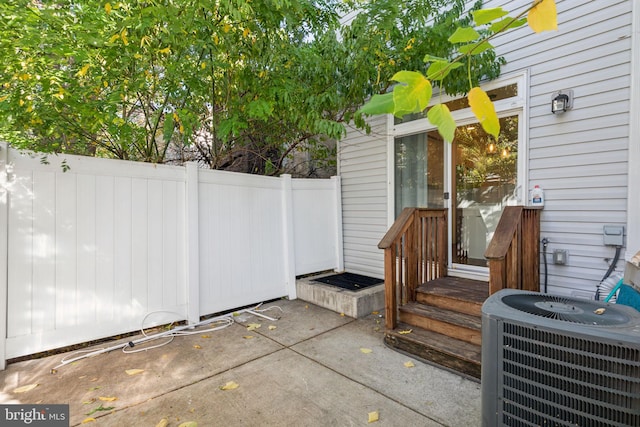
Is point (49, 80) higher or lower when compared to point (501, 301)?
higher

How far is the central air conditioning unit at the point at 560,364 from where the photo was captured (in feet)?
3.85

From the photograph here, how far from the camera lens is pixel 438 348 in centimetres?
268

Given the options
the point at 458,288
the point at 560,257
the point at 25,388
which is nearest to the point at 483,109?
the point at 458,288

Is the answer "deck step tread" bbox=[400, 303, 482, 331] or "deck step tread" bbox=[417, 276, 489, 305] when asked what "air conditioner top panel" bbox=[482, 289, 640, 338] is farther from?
"deck step tread" bbox=[417, 276, 489, 305]

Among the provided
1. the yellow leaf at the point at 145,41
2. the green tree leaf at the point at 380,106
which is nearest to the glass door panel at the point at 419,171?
the yellow leaf at the point at 145,41

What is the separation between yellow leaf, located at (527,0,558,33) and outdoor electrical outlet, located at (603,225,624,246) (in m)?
3.00

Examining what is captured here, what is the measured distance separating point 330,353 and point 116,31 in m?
3.48

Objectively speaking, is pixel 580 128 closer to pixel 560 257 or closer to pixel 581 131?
pixel 581 131

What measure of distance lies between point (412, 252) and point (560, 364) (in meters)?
2.15

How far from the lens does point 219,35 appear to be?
3062 millimetres

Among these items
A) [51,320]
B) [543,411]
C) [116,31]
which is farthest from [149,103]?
[543,411]

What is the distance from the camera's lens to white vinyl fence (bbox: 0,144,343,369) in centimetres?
268

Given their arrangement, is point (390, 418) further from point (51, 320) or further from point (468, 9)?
point (468, 9)

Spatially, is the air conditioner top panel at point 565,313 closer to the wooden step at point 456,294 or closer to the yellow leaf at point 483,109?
the yellow leaf at point 483,109
